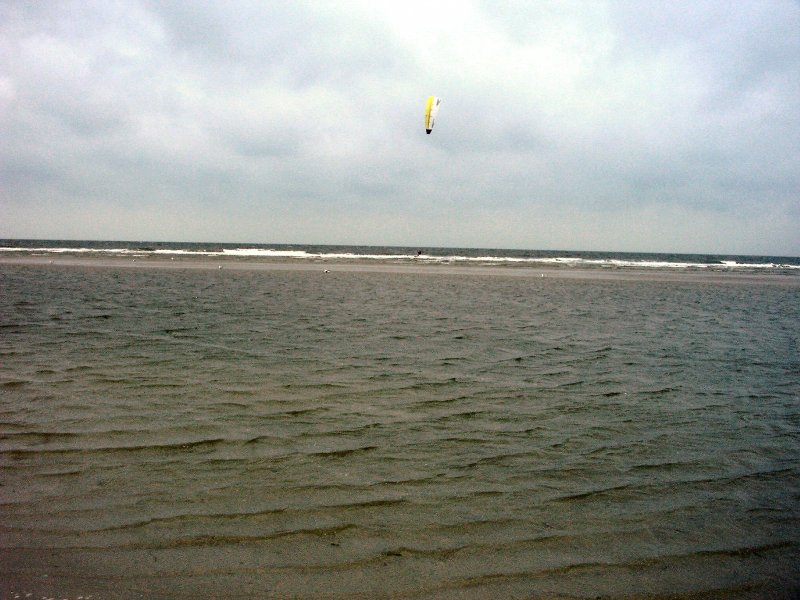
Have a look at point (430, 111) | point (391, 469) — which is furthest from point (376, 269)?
point (391, 469)

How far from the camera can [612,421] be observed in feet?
21.5

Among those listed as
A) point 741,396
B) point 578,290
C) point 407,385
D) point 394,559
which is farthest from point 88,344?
point 578,290

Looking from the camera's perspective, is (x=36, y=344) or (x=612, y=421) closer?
(x=612, y=421)

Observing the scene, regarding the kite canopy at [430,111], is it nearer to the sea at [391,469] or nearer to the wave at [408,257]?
the sea at [391,469]

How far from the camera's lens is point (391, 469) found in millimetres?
4969

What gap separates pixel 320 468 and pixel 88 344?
7.41 m

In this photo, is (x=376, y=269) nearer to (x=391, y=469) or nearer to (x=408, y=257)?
(x=408, y=257)

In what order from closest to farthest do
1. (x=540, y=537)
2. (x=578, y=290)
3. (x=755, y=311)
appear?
(x=540, y=537)
(x=755, y=311)
(x=578, y=290)

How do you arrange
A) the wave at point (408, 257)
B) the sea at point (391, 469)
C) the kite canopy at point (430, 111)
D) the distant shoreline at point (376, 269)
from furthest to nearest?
1. the wave at point (408, 257)
2. the distant shoreline at point (376, 269)
3. the kite canopy at point (430, 111)
4. the sea at point (391, 469)

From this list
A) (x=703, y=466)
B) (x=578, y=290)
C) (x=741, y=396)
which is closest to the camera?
(x=703, y=466)

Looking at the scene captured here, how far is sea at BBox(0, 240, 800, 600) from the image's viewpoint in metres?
3.43

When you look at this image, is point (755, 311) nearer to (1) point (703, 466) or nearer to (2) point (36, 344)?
(1) point (703, 466)

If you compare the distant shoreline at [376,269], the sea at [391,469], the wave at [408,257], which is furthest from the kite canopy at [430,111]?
the wave at [408,257]

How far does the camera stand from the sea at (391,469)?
3428mm
